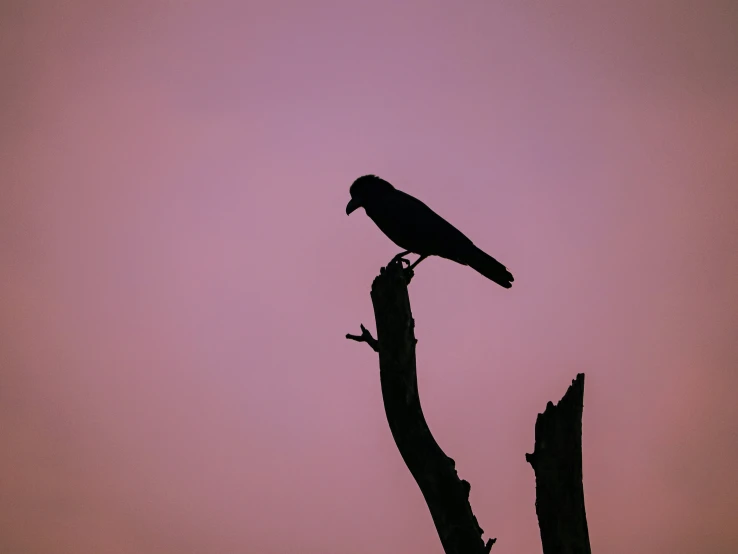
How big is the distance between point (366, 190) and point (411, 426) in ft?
16.1

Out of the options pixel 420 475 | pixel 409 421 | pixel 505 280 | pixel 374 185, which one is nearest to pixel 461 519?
pixel 420 475

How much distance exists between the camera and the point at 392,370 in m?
6.02

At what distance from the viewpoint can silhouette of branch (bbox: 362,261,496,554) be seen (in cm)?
560

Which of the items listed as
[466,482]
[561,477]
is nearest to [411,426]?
[466,482]

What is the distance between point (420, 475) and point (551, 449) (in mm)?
1068

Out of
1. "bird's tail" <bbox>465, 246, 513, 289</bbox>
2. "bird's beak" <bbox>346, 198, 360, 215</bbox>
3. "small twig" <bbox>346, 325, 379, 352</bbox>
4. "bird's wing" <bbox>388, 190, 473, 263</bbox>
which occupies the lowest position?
"small twig" <bbox>346, 325, 379, 352</bbox>

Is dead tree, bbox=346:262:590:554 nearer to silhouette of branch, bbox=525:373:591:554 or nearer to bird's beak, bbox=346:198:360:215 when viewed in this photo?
silhouette of branch, bbox=525:373:591:554

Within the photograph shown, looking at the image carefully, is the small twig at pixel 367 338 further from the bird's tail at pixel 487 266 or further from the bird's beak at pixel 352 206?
the bird's beak at pixel 352 206

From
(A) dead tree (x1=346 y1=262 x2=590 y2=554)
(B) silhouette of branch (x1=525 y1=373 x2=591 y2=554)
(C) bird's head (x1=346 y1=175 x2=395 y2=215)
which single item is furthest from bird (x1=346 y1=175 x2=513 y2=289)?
(B) silhouette of branch (x1=525 y1=373 x2=591 y2=554)

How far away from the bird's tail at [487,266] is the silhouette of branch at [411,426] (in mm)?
2582

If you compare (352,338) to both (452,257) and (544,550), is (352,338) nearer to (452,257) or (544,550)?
(544,550)

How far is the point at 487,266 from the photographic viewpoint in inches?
345

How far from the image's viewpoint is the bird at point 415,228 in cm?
881

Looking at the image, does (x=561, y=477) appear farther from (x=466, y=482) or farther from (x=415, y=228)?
(x=415, y=228)
